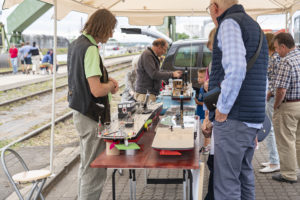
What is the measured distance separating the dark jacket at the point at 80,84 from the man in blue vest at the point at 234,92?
1075 millimetres

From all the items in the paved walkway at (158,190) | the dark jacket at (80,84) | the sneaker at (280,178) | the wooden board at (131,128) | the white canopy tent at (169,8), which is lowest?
the paved walkway at (158,190)

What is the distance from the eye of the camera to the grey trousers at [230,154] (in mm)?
2580

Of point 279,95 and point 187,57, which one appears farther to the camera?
point 187,57

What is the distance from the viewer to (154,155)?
9.14ft

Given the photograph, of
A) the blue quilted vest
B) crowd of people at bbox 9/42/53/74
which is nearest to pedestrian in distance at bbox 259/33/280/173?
the blue quilted vest

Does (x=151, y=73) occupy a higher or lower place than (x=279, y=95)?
higher

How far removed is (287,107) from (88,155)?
257cm

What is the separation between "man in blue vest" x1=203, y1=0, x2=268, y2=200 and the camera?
243cm

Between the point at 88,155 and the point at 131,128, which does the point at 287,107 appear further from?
the point at 88,155

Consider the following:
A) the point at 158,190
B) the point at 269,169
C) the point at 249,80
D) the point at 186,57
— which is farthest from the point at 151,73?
the point at 186,57

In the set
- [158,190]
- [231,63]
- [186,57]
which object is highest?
[186,57]

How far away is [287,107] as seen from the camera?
436 cm

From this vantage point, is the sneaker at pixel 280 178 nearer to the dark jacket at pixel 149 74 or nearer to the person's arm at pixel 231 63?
the dark jacket at pixel 149 74

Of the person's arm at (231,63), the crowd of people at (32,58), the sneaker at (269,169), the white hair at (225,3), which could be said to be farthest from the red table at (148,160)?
the crowd of people at (32,58)
